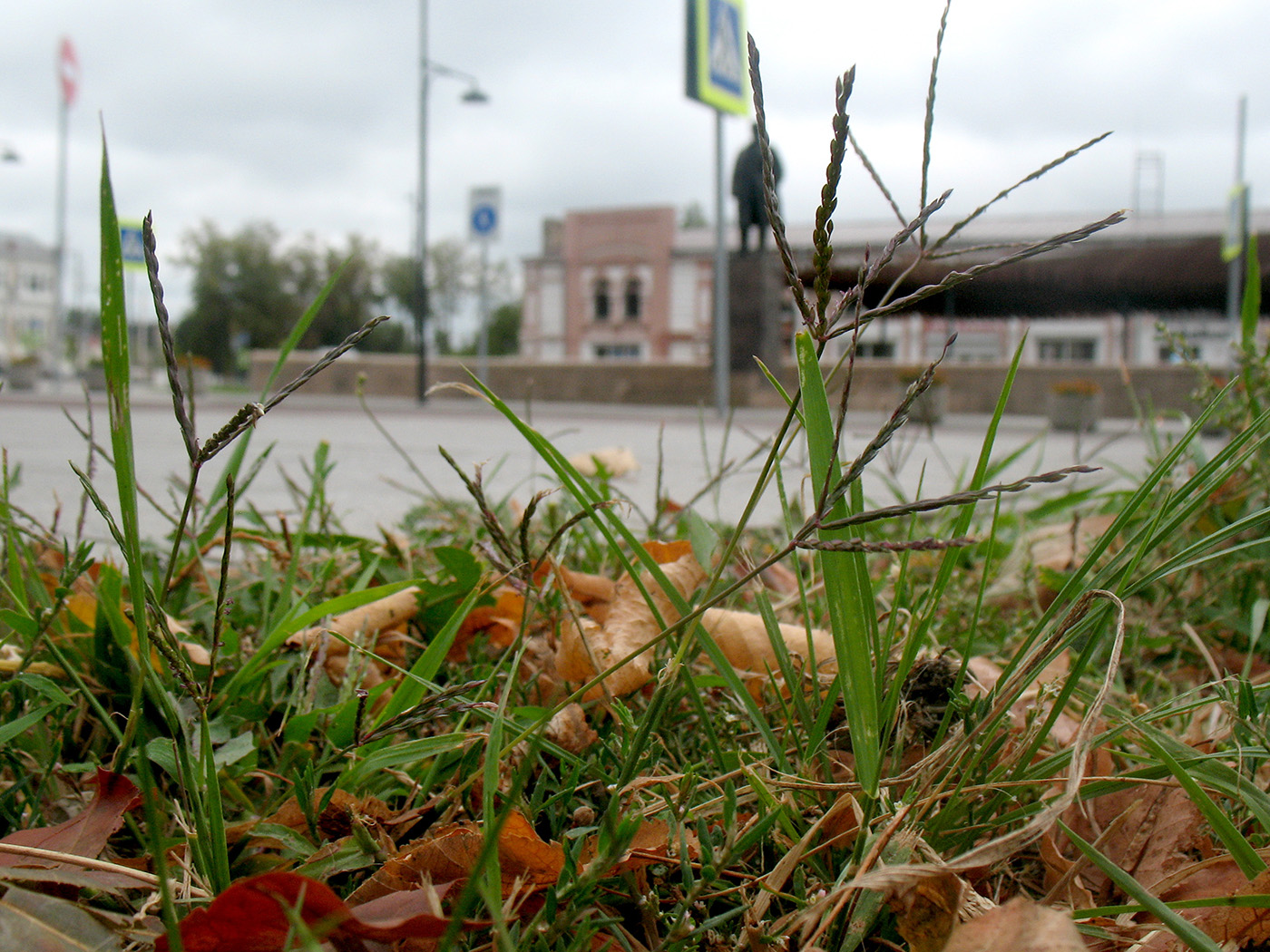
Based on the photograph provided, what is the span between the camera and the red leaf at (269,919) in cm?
48

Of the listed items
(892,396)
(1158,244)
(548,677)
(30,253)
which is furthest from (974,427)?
(30,253)

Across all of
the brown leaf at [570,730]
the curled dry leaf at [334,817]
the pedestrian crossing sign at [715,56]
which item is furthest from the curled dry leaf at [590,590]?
the pedestrian crossing sign at [715,56]

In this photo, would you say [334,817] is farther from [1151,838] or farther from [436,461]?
[436,461]

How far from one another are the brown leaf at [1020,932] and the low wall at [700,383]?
46.7 ft

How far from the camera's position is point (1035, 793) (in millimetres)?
757

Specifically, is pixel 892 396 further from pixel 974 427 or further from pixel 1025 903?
pixel 1025 903

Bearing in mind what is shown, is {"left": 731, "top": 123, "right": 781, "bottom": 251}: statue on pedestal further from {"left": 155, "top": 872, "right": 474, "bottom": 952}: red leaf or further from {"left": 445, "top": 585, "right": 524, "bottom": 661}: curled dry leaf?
{"left": 155, "top": 872, "right": 474, "bottom": 952}: red leaf

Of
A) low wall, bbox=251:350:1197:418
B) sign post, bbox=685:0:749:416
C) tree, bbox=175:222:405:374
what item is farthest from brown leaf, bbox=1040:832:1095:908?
tree, bbox=175:222:405:374

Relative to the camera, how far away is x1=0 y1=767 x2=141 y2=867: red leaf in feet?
2.16

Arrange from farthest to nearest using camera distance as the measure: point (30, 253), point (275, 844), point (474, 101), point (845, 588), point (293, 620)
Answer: point (30, 253) < point (474, 101) < point (293, 620) < point (275, 844) < point (845, 588)

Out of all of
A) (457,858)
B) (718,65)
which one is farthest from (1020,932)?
(718,65)

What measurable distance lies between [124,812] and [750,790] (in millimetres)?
442

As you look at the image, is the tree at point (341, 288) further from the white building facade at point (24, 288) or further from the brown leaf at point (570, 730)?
the brown leaf at point (570, 730)

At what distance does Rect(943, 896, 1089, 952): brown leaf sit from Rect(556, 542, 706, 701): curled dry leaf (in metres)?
0.39
